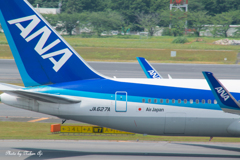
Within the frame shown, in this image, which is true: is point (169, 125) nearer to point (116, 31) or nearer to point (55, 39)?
point (55, 39)

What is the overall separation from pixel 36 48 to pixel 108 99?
4970mm

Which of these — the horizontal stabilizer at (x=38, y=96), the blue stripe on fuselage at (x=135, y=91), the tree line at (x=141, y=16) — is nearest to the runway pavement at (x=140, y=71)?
the blue stripe on fuselage at (x=135, y=91)

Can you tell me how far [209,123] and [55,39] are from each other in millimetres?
9815

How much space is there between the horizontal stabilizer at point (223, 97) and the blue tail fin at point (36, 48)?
702 centimetres

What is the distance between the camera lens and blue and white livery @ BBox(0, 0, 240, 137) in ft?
59.4

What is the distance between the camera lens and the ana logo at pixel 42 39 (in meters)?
18.1

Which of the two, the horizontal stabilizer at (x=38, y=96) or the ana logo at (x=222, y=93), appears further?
the horizontal stabilizer at (x=38, y=96)

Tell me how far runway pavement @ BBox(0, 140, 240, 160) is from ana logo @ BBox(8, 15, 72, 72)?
5.08m

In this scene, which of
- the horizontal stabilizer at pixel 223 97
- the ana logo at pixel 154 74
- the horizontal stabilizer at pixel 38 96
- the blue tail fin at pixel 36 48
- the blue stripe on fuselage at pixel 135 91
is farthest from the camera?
the ana logo at pixel 154 74

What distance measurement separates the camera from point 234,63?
7319cm

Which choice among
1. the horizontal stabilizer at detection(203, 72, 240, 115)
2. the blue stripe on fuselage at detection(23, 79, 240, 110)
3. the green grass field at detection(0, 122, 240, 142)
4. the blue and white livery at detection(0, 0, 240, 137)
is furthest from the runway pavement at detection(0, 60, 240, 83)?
the horizontal stabilizer at detection(203, 72, 240, 115)

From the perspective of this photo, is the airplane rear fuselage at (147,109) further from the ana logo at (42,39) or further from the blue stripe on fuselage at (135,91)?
the ana logo at (42,39)

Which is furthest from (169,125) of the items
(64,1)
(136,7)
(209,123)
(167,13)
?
(64,1)

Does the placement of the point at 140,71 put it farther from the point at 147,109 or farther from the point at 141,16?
the point at 141,16
